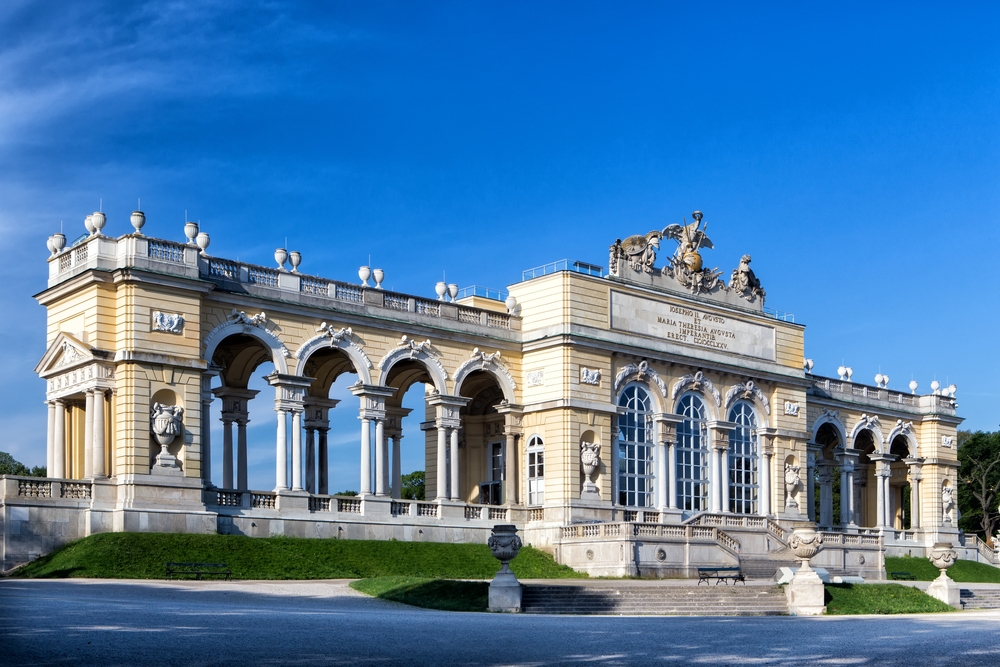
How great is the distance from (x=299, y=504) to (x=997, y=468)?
6451cm

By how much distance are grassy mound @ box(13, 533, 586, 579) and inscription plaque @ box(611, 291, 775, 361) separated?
1093 cm

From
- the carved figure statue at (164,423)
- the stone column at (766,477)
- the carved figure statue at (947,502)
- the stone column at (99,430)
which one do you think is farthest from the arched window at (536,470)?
the carved figure statue at (947,502)

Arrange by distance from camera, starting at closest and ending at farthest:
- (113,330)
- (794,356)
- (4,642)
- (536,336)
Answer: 1. (4,642)
2. (113,330)
3. (536,336)
4. (794,356)

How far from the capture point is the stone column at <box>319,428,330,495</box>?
50.2 metres

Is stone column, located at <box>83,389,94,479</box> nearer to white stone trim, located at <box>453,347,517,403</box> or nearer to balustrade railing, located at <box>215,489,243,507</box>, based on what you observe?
balustrade railing, located at <box>215,489,243,507</box>

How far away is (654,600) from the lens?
3422 centimetres

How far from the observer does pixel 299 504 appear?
43281 mm

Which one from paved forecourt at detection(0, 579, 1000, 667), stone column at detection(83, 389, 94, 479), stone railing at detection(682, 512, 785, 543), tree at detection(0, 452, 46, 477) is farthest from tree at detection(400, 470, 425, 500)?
paved forecourt at detection(0, 579, 1000, 667)

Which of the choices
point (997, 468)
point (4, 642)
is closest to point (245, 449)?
point (4, 642)

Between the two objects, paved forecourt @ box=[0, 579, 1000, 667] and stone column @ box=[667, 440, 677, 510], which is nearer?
paved forecourt @ box=[0, 579, 1000, 667]

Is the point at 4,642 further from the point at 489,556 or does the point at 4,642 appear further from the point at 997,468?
the point at 997,468

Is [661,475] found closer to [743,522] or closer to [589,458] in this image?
[743,522]

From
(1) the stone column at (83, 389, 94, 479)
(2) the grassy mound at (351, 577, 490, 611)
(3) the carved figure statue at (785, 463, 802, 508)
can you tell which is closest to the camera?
(2) the grassy mound at (351, 577, 490, 611)

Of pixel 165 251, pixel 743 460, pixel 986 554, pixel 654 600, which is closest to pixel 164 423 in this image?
pixel 165 251
